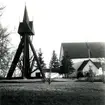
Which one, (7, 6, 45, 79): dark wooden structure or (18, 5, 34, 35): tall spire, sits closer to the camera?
(7, 6, 45, 79): dark wooden structure

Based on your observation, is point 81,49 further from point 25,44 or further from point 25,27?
point 25,44

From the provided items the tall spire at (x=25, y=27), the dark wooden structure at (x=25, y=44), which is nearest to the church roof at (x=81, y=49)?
the dark wooden structure at (x=25, y=44)

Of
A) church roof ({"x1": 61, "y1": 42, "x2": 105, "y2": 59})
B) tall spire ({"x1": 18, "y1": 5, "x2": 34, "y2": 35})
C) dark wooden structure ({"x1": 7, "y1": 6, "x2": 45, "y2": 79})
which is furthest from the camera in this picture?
church roof ({"x1": 61, "y1": 42, "x2": 105, "y2": 59})

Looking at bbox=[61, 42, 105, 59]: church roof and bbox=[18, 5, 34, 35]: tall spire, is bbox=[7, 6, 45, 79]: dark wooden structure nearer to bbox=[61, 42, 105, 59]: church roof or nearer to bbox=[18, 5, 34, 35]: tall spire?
bbox=[18, 5, 34, 35]: tall spire

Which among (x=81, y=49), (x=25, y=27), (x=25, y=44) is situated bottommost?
(x=25, y=44)

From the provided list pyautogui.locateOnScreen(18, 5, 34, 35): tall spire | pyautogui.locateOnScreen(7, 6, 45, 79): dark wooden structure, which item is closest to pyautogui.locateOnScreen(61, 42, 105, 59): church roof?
pyautogui.locateOnScreen(7, 6, 45, 79): dark wooden structure

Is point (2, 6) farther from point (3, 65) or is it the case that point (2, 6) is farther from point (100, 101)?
point (100, 101)

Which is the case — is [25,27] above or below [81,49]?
below

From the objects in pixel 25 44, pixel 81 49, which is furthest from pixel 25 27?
pixel 81 49

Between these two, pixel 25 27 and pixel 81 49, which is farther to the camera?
Result: pixel 81 49

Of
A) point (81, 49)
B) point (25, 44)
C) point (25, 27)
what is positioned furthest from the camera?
point (81, 49)

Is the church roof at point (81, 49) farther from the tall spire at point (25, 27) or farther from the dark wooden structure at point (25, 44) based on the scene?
the tall spire at point (25, 27)

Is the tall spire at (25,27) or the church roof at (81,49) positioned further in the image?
the church roof at (81,49)

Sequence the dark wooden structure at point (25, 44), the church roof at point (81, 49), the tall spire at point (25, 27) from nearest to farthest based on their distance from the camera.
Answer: the dark wooden structure at point (25, 44)
the tall spire at point (25, 27)
the church roof at point (81, 49)
